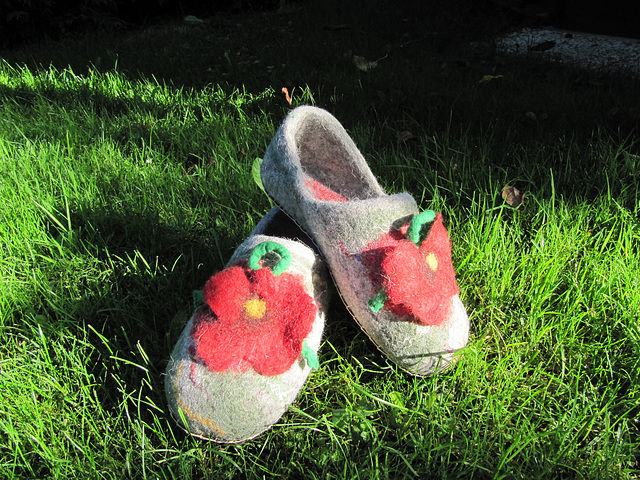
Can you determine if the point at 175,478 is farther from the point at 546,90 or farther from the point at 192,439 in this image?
the point at 546,90

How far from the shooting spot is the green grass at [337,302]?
1.10 metres

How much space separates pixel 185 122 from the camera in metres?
2.64

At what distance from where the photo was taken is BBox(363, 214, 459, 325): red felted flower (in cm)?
114

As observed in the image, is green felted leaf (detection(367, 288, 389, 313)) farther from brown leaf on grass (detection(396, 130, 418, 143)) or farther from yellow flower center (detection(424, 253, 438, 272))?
brown leaf on grass (detection(396, 130, 418, 143))

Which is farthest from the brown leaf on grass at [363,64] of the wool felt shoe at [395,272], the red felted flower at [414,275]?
the red felted flower at [414,275]

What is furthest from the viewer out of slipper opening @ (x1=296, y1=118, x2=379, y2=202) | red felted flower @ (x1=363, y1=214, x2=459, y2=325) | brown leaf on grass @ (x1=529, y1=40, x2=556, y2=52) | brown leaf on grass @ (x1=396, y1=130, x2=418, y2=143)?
brown leaf on grass @ (x1=529, y1=40, x2=556, y2=52)

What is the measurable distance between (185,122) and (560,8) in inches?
142

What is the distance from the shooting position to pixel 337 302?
147 cm

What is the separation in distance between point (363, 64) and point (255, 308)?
2729 mm

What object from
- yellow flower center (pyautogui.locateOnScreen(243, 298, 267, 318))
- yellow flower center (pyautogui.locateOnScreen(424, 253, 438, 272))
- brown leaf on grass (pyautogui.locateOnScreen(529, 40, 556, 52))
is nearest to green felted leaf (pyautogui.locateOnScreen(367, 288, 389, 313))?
yellow flower center (pyautogui.locateOnScreen(424, 253, 438, 272))

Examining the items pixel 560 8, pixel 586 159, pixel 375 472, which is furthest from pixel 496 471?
pixel 560 8

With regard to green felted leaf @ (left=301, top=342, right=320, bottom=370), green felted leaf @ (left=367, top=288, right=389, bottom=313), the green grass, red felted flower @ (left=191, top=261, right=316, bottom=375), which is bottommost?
the green grass

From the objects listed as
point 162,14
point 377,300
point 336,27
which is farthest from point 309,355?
point 162,14

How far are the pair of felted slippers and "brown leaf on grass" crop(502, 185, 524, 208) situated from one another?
0.72 meters
